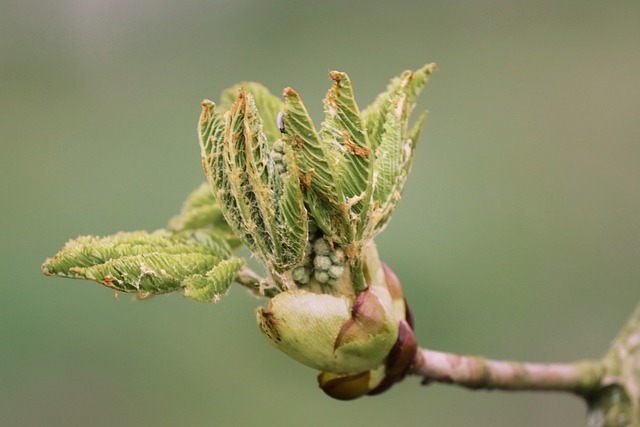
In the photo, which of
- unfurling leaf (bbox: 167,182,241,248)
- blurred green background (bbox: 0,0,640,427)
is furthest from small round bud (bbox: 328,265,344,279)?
blurred green background (bbox: 0,0,640,427)

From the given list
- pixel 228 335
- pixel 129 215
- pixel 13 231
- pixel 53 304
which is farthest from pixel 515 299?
pixel 13 231

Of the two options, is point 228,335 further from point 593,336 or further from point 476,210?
point 593,336

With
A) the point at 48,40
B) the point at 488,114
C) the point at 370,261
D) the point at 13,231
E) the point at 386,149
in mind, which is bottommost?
the point at 370,261

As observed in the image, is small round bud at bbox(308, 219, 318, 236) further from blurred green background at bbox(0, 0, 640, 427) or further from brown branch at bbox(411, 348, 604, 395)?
blurred green background at bbox(0, 0, 640, 427)

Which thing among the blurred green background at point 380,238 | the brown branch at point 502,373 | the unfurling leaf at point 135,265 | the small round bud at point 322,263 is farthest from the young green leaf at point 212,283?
the blurred green background at point 380,238

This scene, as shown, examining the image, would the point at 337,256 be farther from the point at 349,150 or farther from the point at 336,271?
the point at 349,150

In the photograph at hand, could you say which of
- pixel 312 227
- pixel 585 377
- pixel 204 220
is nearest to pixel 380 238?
pixel 585 377
